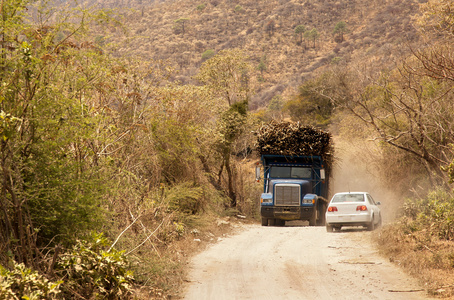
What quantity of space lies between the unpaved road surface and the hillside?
47.1m

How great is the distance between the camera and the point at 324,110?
51719mm

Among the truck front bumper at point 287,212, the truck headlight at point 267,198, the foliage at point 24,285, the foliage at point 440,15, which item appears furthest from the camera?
the truck headlight at point 267,198

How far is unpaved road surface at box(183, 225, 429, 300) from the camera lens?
8547 millimetres

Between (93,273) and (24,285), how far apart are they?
1215 millimetres

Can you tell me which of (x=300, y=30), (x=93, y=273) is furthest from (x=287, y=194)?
(x=300, y=30)

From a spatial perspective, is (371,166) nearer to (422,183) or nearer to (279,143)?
(422,183)

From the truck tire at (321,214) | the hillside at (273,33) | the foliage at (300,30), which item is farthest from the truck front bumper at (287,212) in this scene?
the foliage at (300,30)

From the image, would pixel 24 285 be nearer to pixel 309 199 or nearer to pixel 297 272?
pixel 297 272

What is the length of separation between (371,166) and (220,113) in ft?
25.8

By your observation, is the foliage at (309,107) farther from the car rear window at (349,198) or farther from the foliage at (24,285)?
the foliage at (24,285)

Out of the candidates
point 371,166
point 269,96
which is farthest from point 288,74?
point 371,166

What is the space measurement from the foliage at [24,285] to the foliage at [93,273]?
680 millimetres

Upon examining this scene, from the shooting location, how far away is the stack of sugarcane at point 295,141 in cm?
2055

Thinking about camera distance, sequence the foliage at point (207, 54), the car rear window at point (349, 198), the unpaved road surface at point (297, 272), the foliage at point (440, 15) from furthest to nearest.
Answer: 1. the foliage at point (207, 54)
2. the car rear window at point (349, 198)
3. the foliage at point (440, 15)
4. the unpaved road surface at point (297, 272)
